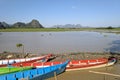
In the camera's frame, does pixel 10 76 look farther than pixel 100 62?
No

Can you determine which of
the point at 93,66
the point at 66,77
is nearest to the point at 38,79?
the point at 66,77

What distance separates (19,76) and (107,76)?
690cm

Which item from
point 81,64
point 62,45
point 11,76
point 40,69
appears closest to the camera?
point 11,76

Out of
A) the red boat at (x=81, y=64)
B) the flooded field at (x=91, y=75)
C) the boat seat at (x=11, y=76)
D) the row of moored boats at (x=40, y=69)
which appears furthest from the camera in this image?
the red boat at (x=81, y=64)

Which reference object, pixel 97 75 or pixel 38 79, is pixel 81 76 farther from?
pixel 38 79

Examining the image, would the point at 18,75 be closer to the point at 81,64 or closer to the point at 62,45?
the point at 81,64

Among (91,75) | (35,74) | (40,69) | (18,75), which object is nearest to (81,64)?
(91,75)

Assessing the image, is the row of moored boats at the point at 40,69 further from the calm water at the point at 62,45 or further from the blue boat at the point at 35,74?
the calm water at the point at 62,45

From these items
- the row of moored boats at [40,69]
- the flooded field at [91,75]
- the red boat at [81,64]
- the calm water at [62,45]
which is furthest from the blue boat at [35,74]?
the calm water at [62,45]

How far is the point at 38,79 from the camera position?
12828 millimetres

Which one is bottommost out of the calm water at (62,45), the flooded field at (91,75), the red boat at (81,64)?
the flooded field at (91,75)

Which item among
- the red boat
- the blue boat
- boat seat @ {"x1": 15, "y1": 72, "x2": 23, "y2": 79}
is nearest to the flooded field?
the red boat

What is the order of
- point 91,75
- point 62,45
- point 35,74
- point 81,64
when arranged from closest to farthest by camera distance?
point 35,74, point 91,75, point 81,64, point 62,45

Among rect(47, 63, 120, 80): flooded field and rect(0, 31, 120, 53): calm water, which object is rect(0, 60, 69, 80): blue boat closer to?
rect(47, 63, 120, 80): flooded field
